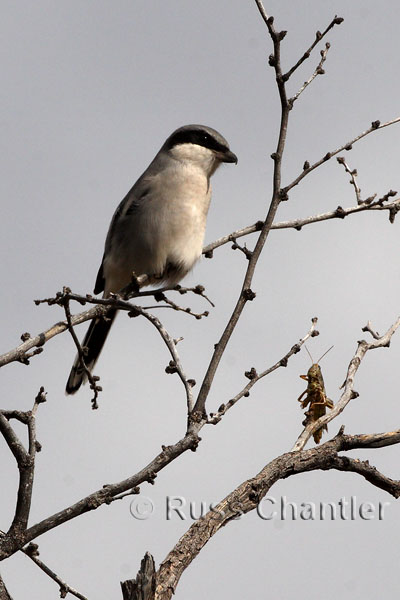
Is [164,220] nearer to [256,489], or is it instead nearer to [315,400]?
[315,400]

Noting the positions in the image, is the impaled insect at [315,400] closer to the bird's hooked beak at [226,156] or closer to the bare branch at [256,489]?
the bare branch at [256,489]

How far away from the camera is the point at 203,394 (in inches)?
137

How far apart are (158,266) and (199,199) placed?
1.76ft

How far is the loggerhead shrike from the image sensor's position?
5594 millimetres

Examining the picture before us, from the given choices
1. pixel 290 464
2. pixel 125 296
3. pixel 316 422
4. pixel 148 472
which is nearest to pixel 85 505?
pixel 148 472

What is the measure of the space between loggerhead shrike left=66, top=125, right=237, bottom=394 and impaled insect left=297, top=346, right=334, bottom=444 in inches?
59.6

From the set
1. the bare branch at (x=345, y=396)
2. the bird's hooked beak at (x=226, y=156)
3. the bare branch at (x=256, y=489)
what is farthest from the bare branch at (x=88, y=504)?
the bird's hooked beak at (x=226, y=156)

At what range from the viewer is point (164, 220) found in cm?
564

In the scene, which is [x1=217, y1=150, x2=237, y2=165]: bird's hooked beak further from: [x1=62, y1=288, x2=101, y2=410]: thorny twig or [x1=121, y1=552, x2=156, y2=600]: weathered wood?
[x1=121, y1=552, x2=156, y2=600]: weathered wood

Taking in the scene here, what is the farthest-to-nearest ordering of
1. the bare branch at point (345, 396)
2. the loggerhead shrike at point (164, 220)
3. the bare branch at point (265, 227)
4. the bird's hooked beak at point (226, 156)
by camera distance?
1. the bird's hooked beak at point (226, 156)
2. the loggerhead shrike at point (164, 220)
3. the bare branch at point (345, 396)
4. the bare branch at point (265, 227)

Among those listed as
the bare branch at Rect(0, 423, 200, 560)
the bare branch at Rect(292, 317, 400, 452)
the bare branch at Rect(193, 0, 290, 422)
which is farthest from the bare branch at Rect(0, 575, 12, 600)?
the bare branch at Rect(292, 317, 400, 452)

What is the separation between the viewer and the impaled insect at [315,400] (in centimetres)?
405

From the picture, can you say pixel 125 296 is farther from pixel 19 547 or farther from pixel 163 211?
pixel 19 547

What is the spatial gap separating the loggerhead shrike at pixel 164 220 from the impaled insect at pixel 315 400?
151 centimetres
